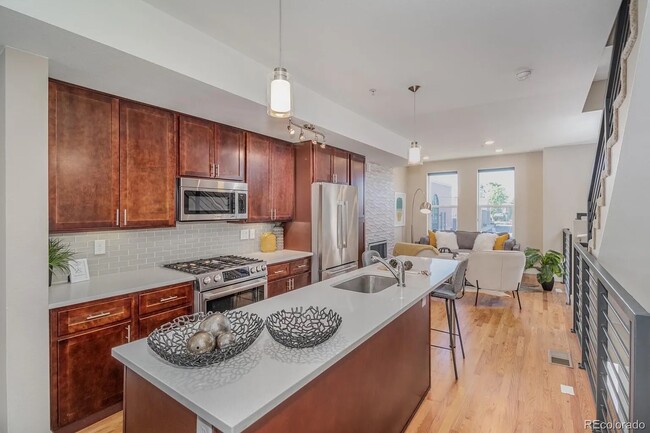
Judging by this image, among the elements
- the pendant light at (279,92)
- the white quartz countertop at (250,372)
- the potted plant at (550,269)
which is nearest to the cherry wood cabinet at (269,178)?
the pendant light at (279,92)

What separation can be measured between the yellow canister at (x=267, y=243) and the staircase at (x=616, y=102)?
3215mm

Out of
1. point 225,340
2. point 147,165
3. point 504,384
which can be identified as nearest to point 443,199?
point 504,384

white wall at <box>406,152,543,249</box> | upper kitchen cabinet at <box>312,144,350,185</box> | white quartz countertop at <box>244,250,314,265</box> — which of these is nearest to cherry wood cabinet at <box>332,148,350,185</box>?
upper kitchen cabinet at <box>312,144,350,185</box>

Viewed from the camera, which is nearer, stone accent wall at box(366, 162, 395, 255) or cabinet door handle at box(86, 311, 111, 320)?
cabinet door handle at box(86, 311, 111, 320)

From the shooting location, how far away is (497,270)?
4605 millimetres

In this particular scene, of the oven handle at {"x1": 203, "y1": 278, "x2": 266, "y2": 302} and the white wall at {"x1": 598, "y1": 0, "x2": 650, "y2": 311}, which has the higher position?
the white wall at {"x1": 598, "y1": 0, "x2": 650, "y2": 311}

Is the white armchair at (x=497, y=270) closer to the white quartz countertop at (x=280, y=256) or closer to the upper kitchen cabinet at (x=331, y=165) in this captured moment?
the upper kitchen cabinet at (x=331, y=165)

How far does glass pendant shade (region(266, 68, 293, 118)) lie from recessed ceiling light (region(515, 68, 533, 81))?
2.26 meters

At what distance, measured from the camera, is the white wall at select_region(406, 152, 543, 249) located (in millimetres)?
6699

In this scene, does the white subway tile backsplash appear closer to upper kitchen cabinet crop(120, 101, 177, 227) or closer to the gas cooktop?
the gas cooktop

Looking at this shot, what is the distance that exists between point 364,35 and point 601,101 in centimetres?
320

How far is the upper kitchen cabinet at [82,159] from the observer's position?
2.15 m

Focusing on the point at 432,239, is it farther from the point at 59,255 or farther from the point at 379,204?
the point at 59,255

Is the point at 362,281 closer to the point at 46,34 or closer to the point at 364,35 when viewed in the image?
the point at 364,35
